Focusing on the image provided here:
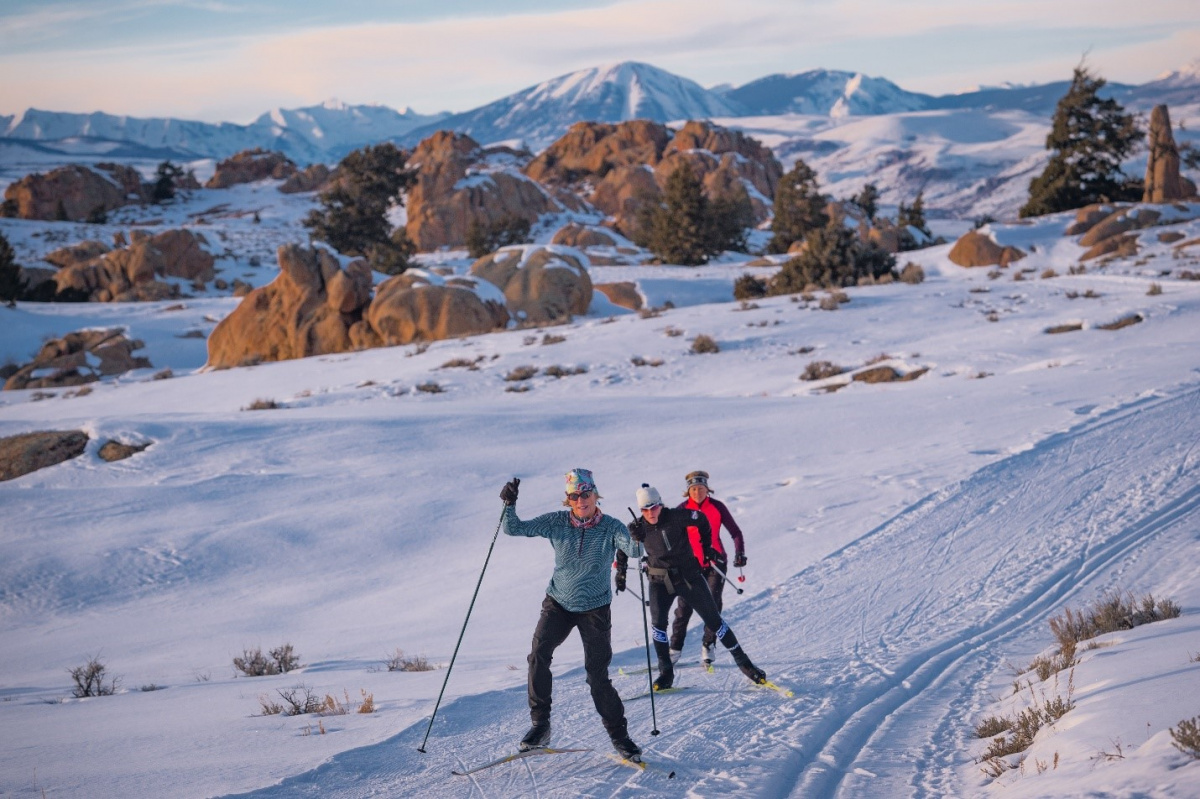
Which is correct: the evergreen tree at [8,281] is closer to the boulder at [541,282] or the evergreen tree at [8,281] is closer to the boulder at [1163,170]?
the boulder at [541,282]

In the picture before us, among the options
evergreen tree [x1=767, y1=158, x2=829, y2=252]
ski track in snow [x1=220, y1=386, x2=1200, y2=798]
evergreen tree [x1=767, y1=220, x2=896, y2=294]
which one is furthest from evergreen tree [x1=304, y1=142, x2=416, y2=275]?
ski track in snow [x1=220, y1=386, x2=1200, y2=798]

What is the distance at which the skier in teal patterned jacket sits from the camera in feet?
20.3

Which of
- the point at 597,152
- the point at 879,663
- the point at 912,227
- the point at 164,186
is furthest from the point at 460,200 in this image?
the point at 879,663

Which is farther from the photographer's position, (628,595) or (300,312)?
(300,312)

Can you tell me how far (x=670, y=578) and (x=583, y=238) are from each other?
52.9 m

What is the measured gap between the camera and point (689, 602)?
A: 7734mm

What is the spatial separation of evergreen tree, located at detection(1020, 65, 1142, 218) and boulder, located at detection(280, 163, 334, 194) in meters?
74.5

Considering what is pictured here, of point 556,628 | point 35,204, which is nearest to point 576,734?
point 556,628

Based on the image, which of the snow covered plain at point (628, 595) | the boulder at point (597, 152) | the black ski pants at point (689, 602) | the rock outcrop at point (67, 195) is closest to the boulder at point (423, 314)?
the snow covered plain at point (628, 595)

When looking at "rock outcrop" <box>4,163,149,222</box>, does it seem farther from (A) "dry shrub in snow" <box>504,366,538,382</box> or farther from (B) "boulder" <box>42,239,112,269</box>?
(A) "dry shrub in snow" <box>504,366,538,382</box>

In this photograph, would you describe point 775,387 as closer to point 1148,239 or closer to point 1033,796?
point 1033,796

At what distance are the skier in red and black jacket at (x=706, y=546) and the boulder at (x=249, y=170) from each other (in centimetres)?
10812

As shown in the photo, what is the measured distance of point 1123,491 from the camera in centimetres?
1204

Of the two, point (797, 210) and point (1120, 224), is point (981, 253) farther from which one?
point (797, 210)
